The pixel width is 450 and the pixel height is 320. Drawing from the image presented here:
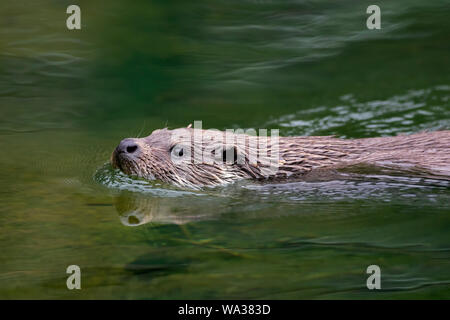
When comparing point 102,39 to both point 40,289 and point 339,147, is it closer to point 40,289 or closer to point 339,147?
point 339,147

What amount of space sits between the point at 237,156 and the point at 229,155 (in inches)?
3.3

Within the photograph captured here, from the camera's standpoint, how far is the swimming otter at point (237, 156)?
6.41 m

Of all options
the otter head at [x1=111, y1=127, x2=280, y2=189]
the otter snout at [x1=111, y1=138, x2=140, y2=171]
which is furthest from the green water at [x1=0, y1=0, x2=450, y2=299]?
the otter snout at [x1=111, y1=138, x2=140, y2=171]

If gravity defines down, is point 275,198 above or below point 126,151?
below

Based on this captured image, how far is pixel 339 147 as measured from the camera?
666cm

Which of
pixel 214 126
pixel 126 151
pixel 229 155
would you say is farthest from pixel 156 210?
pixel 214 126

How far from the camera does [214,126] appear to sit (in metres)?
8.86

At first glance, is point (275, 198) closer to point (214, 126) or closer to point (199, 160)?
point (199, 160)

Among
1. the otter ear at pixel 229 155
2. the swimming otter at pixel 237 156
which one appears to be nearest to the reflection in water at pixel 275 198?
the swimming otter at pixel 237 156

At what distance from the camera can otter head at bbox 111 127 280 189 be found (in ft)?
21.1

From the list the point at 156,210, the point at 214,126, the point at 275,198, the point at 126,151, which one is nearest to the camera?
the point at 156,210

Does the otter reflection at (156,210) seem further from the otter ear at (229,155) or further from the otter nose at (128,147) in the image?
the otter ear at (229,155)

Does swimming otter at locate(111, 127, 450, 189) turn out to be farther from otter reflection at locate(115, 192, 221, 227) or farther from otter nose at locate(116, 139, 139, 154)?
otter reflection at locate(115, 192, 221, 227)
